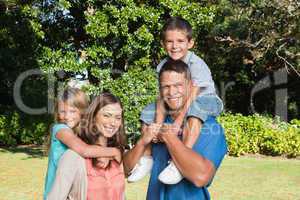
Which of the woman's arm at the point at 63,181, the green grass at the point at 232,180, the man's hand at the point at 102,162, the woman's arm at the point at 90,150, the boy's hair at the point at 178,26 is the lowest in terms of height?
the green grass at the point at 232,180

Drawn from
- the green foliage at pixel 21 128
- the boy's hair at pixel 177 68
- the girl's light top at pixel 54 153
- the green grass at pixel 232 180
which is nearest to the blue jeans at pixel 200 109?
the boy's hair at pixel 177 68

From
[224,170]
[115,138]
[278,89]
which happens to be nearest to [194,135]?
[115,138]

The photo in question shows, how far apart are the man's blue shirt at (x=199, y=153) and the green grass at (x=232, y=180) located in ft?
19.7

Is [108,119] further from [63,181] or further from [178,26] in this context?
[178,26]

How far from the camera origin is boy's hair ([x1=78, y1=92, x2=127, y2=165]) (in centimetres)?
248

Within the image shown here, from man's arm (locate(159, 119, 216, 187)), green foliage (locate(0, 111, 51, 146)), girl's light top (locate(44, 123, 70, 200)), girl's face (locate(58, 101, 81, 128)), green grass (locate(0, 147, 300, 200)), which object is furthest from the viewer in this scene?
green foliage (locate(0, 111, 51, 146))

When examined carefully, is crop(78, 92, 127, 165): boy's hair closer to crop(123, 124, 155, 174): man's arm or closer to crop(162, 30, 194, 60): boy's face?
crop(123, 124, 155, 174): man's arm

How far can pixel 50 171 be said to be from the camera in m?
2.99

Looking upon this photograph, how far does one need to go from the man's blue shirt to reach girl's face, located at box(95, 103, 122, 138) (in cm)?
37

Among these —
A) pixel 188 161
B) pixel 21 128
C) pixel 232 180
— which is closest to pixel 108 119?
pixel 188 161

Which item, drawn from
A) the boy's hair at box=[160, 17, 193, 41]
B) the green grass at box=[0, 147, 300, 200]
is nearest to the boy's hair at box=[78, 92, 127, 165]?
the boy's hair at box=[160, 17, 193, 41]

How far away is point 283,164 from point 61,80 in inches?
269

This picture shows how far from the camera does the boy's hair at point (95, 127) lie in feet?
8.13

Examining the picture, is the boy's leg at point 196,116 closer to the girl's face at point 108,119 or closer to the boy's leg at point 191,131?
the boy's leg at point 191,131
